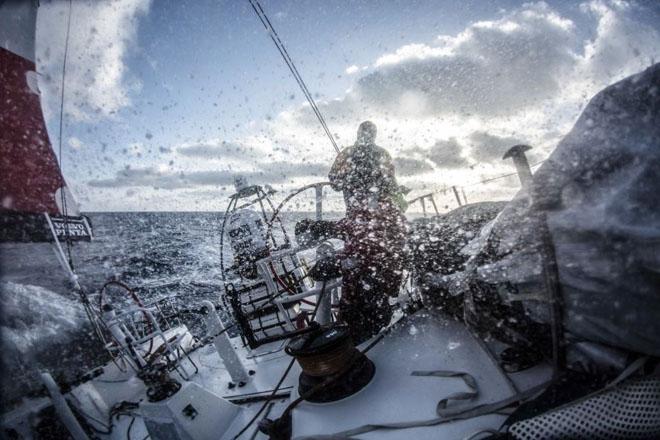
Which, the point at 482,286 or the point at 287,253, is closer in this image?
the point at 482,286

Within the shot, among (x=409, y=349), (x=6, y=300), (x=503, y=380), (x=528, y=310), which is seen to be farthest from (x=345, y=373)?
(x=6, y=300)

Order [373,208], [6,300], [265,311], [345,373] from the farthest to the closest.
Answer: [6,300] < [265,311] < [373,208] < [345,373]

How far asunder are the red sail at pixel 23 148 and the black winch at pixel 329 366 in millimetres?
9179

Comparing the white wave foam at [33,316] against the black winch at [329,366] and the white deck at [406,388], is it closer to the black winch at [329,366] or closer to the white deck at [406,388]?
the white deck at [406,388]

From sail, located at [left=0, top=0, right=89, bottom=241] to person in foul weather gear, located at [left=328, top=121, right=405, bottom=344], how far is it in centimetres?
804

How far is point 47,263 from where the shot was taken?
24.0 metres

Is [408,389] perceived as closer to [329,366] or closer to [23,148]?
[329,366]

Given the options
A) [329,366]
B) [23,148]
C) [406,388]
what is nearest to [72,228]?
[23,148]

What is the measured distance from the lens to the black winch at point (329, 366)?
3.14 meters

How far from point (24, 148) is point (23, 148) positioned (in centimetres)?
2

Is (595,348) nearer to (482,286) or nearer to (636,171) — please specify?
(482,286)

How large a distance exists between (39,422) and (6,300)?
623 cm

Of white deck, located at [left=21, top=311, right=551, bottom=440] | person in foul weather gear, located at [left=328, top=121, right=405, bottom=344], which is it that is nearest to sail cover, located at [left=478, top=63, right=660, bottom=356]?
white deck, located at [left=21, top=311, right=551, bottom=440]

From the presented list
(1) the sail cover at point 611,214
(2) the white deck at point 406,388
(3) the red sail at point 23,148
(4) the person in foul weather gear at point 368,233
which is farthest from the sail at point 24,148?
(1) the sail cover at point 611,214
